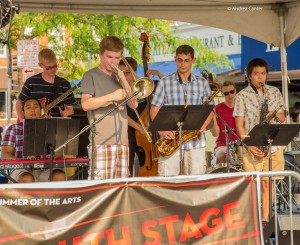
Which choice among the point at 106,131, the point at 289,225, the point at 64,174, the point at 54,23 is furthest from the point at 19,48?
the point at 289,225

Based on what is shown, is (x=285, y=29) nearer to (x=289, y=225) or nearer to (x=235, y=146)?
(x=235, y=146)

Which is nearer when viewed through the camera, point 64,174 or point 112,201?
point 112,201

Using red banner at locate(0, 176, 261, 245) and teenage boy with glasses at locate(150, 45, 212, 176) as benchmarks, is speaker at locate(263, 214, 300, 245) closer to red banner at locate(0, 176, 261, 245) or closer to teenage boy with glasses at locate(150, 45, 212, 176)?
red banner at locate(0, 176, 261, 245)

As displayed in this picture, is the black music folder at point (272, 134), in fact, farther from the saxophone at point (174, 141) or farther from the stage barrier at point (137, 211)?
the stage barrier at point (137, 211)

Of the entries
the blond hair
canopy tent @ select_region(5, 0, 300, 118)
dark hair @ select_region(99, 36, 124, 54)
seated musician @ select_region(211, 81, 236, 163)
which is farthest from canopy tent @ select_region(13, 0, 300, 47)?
dark hair @ select_region(99, 36, 124, 54)

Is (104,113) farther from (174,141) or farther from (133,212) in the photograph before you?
(133,212)

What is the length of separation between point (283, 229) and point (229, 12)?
16.5 ft

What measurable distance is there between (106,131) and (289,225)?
1.99 meters

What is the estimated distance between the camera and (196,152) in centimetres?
823

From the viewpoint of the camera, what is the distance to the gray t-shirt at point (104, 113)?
7.28m

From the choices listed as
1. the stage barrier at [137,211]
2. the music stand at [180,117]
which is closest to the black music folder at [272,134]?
the music stand at [180,117]

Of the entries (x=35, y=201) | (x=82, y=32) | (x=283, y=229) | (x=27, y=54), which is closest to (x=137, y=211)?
(x=35, y=201)

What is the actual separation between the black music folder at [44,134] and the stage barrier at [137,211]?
101 inches

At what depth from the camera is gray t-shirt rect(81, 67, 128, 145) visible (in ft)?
23.9
